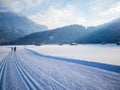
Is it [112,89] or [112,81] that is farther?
[112,81]

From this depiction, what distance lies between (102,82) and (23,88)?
3.77 meters

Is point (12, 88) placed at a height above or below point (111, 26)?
below

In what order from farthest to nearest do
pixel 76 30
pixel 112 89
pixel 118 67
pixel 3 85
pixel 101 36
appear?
pixel 76 30 < pixel 101 36 < pixel 118 67 < pixel 3 85 < pixel 112 89

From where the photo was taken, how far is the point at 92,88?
20.8 ft

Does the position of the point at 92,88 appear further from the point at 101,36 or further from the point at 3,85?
the point at 101,36

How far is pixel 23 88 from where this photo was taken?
680 cm

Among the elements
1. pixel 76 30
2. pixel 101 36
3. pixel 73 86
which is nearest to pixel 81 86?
pixel 73 86

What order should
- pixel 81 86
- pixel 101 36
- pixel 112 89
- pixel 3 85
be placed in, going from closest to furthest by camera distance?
pixel 112 89
pixel 81 86
pixel 3 85
pixel 101 36

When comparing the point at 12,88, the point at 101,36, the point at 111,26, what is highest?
the point at 111,26

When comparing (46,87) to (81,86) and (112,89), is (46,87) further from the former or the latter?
(112,89)

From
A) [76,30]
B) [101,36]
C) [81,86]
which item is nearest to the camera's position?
[81,86]

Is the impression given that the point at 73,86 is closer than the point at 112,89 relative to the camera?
No

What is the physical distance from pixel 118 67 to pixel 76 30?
18908cm

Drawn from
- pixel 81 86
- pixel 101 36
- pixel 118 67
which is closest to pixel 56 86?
pixel 81 86
